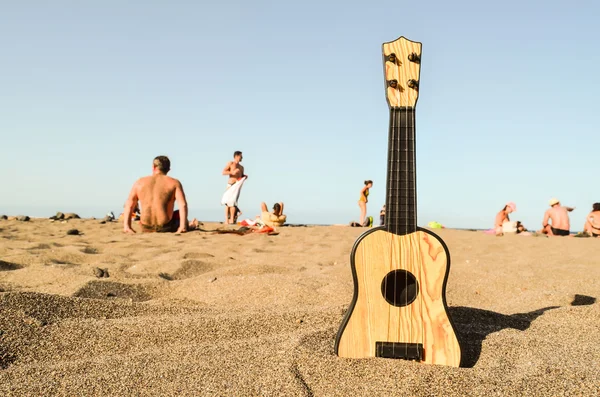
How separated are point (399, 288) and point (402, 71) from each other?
937 mm

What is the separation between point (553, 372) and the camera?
6.07 feet

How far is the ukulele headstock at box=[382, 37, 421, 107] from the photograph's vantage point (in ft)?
7.23

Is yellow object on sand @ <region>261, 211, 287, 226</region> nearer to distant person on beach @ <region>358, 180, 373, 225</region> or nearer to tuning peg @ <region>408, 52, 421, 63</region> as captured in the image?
distant person on beach @ <region>358, 180, 373, 225</region>

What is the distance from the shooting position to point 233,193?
11992mm

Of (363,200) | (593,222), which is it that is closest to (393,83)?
(593,222)

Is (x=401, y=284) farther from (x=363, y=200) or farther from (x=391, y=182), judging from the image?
(x=363, y=200)

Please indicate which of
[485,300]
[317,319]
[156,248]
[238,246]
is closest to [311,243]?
[238,246]

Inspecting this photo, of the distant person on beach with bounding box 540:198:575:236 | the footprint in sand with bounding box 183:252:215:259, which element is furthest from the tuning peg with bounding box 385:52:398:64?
the distant person on beach with bounding box 540:198:575:236

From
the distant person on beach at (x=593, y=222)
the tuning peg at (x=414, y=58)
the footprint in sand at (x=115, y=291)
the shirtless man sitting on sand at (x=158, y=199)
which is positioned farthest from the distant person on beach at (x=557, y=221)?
the tuning peg at (x=414, y=58)

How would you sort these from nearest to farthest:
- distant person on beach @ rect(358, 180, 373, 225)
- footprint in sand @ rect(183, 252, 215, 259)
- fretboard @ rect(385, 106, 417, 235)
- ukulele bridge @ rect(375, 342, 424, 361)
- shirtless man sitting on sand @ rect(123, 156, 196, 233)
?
1. ukulele bridge @ rect(375, 342, 424, 361)
2. fretboard @ rect(385, 106, 417, 235)
3. footprint in sand @ rect(183, 252, 215, 259)
4. shirtless man sitting on sand @ rect(123, 156, 196, 233)
5. distant person on beach @ rect(358, 180, 373, 225)

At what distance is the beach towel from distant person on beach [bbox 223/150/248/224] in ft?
0.26

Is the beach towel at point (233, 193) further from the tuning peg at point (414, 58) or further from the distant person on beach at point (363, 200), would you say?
the tuning peg at point (414, 58)

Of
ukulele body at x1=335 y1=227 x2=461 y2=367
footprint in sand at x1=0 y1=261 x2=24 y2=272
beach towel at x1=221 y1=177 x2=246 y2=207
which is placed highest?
beach towel at x1=221 y1=177 x2=246 y2=207

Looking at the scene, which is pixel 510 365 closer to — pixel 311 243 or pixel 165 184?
pixel 311 243
